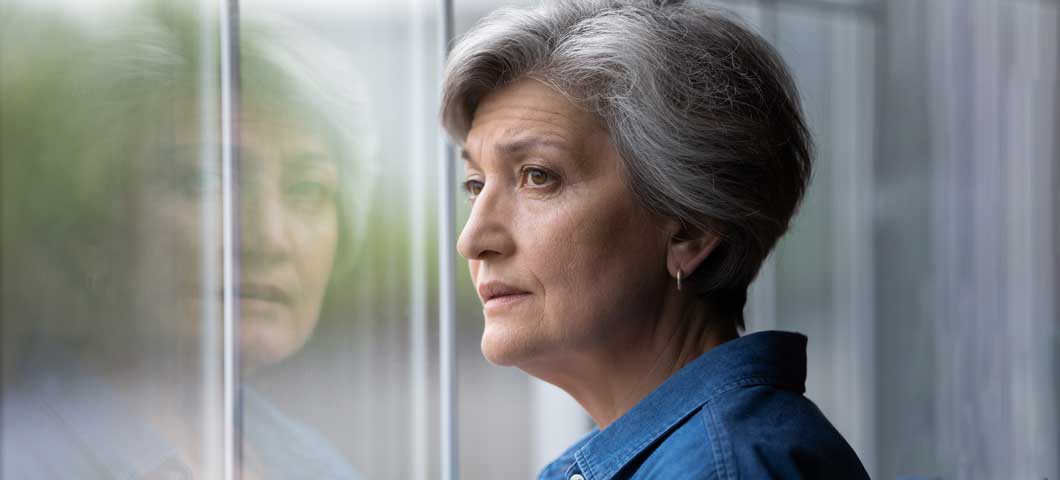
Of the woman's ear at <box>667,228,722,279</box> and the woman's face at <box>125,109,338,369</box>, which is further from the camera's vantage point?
the woman's face at <box>125,109,338,369</box>

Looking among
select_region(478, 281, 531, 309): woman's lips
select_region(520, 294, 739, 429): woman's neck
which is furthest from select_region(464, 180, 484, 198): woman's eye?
select_region(520, 294, 739, 429): woman's neck

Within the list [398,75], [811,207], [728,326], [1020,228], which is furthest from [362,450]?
[1020,228]

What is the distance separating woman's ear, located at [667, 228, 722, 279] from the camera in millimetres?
1562

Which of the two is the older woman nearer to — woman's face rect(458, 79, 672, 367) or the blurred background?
woman's face rect(458, 79, 672, 367)

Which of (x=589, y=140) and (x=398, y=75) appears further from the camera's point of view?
(x=398, y=75)

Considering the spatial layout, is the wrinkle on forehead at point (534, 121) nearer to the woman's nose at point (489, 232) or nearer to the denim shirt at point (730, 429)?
the woman's nose at point (489, 232)

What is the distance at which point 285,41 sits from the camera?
2078mm

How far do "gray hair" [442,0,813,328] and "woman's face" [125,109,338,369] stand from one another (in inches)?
18.5

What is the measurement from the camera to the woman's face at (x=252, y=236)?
1795 mm

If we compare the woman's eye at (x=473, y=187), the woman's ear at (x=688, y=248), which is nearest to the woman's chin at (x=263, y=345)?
the woman's eye at (x=473, y=187)

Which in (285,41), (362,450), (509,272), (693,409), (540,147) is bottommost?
(362,450)

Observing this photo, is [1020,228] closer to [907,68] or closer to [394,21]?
[907,68]

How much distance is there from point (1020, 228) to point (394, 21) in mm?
2983

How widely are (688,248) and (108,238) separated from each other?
917 mm
